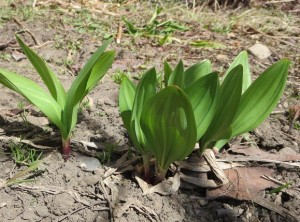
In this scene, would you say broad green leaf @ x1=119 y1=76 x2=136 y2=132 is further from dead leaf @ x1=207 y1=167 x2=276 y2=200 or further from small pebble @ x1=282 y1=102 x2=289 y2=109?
small pebble @ x1=282 y1=102 x2=289 y2=109

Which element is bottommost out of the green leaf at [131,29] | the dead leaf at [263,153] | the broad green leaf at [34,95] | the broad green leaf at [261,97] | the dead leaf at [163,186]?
the dead leaf at [163,186]

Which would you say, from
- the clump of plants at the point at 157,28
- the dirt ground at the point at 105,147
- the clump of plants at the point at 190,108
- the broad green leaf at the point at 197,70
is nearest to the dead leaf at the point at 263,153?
the dirt ground at the point at 105,147

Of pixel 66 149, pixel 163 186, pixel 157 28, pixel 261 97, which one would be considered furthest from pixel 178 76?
pixel 157 28

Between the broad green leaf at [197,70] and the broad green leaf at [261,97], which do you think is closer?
the broad green leaf at [261,97]

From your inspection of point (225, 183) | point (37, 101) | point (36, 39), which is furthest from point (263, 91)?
point (36, 39)

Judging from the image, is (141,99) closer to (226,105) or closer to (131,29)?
(226,105)

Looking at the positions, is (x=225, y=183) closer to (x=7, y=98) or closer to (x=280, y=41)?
(x=7, y=98)

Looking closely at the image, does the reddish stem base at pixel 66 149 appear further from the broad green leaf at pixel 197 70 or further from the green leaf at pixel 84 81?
the broad green leaf at pixel 197 70
